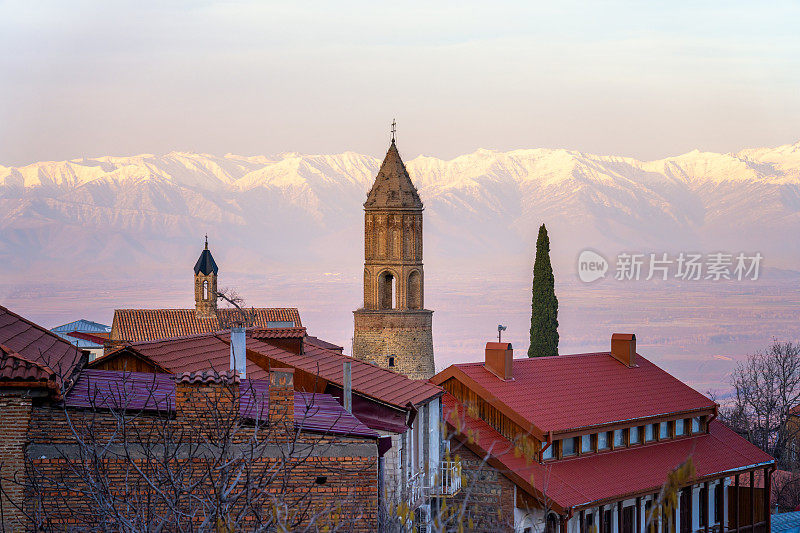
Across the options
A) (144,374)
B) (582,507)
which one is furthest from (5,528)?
(582,507)

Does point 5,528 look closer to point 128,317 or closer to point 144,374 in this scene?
point 144,374

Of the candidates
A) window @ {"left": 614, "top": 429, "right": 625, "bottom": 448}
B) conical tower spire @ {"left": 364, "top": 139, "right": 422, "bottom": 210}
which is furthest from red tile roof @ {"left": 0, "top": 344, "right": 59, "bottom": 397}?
conical tower spire @ {"left": 364, "top": 139, "right": 422, "bottom": 210}

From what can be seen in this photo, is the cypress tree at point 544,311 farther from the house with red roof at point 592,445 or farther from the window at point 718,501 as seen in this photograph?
the window at point 718,501

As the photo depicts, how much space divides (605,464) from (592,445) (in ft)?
3.20

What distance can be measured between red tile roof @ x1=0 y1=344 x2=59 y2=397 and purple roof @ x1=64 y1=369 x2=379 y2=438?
1.83ft

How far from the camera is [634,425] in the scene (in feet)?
112

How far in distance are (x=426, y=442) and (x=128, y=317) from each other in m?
46.5

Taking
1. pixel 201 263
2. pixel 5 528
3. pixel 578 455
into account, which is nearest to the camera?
pixel 5 528

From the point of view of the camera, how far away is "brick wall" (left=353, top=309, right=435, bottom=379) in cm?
7369

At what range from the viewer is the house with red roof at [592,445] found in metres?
28.7

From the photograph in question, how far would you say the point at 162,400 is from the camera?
17.8m

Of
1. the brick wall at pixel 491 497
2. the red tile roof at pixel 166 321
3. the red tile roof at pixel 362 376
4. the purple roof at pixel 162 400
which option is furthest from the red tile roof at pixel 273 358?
the red tile roof at pixel 166 321

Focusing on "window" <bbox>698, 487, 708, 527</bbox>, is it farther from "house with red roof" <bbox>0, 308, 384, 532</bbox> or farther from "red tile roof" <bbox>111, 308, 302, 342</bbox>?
"red tile roof" <bbox>111, 308, 302, 342</bbox>

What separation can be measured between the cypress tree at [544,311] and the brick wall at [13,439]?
46824 mm
